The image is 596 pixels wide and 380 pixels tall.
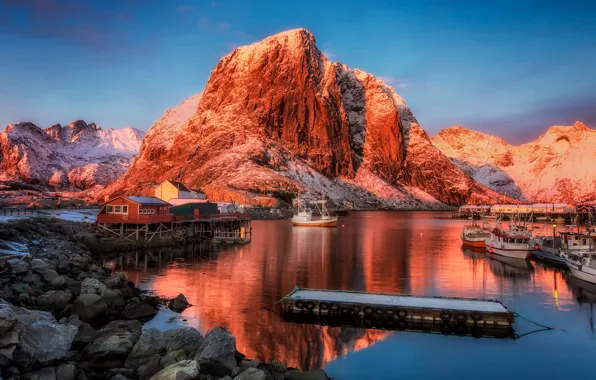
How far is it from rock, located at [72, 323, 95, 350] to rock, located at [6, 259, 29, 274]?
39.1 ft

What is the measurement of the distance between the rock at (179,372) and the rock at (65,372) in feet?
10.2

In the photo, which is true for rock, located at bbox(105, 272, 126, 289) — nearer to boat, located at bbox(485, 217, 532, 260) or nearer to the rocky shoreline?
the rocky shoreline

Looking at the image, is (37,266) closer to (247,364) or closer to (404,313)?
(247,364)

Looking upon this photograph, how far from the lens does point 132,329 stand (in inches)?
893

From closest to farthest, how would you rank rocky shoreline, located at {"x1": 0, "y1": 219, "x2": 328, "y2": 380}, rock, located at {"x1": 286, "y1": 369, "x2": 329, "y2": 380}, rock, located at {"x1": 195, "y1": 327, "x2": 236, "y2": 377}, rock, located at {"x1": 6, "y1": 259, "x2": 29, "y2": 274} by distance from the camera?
rocky shoreline, located at {"x1": 0, "y1": 219, "x2": 328, "y2": 380} < rock, located at {"x1": 195, "y1": 327, "x2": 236, "y2": 377} < rock, located at {"x1": 286, "y1": 369, "x2": 329, "y2": 380} < rock, located at {"x1": 6, "y1": 259, "x2": 29, "y2": 274}

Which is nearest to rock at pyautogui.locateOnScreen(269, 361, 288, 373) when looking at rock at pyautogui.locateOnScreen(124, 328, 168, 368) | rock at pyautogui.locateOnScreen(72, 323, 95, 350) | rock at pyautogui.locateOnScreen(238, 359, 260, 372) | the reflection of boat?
rock at pyautogui.locateOnScreen(238, 359, 260, 372)

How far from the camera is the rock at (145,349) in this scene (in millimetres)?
18594

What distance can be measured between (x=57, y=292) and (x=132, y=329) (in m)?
8.19

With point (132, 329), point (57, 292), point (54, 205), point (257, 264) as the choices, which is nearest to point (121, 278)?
point (57, 292)

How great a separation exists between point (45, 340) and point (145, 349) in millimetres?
3804

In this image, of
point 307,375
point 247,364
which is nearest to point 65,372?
point 247,364

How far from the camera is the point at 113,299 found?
30641 millimetres

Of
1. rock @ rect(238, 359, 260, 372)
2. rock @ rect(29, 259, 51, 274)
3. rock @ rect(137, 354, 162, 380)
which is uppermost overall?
rock @ rect(29, 259, 51, 274)

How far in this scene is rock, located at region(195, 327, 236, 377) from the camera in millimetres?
17594
